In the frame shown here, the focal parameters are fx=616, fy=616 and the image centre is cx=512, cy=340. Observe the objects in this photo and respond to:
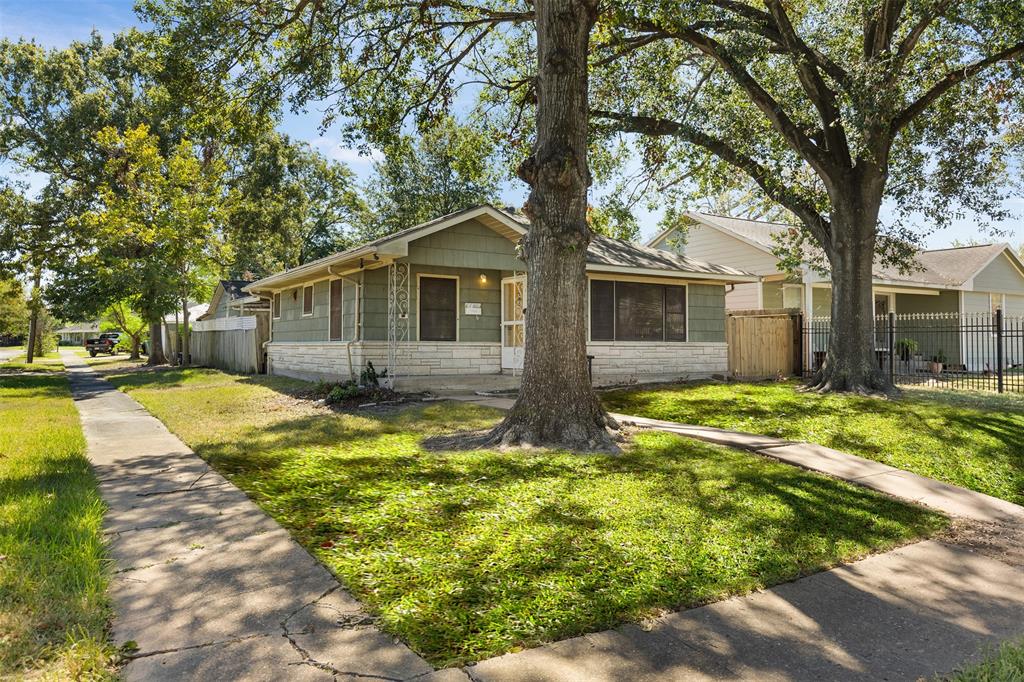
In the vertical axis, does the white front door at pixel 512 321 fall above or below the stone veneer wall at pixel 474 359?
above

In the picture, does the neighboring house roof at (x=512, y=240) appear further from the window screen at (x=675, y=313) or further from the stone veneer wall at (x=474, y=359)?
the stone veneer wall at (x=474, y=359)

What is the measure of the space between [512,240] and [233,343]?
1398cm

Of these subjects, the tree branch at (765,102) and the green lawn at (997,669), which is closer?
the green lawn at (997,669)

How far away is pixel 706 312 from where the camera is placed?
16703mm

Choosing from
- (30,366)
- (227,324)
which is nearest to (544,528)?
(227,324)

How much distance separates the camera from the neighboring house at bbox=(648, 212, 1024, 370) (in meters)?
19.7

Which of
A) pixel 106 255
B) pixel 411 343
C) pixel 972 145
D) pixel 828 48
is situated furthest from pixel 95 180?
pixel 972 145

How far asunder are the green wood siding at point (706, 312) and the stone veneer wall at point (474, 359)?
276 millimetres

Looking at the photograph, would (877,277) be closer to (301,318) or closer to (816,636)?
(301,318)

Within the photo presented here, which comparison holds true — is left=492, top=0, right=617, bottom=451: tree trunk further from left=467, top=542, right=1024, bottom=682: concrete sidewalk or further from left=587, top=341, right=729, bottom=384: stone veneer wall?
left=587, top=341, right=729, bottom=384: stone veneer wall

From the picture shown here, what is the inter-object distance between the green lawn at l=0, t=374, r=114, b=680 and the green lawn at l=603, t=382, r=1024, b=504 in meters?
7.21

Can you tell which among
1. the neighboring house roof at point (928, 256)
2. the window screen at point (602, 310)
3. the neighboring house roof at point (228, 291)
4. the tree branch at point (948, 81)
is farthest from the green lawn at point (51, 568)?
the neighboring house roof at point (228, 291)

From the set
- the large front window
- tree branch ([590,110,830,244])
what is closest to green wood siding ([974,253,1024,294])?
the large front window

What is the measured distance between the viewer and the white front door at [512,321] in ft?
45.6
